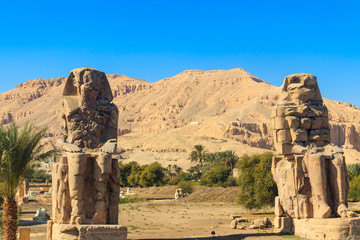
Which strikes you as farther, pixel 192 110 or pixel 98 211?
pixel 192 110

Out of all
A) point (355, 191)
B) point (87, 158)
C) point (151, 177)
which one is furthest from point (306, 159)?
point (151, 177)

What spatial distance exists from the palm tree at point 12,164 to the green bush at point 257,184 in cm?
1318

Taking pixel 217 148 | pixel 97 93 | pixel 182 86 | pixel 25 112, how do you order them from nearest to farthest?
pixel 97 93 → pixel 217 148 → pixel 25 112 → pixel 182 86

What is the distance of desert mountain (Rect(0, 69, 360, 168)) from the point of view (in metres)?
94.5

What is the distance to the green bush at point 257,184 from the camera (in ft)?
69.6

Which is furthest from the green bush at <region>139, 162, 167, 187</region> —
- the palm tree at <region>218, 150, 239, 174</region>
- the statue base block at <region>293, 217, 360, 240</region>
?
the statue base block at <region>293, 217, 360, 240</region>

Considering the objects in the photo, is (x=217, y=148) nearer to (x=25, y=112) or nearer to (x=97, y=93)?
(x=97, y=93)

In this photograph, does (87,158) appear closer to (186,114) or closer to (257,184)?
(257,184)

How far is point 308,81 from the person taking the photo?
12742 mm

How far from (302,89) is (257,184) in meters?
9.60

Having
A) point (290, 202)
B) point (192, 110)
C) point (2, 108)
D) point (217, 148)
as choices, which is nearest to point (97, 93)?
point (290, 202)

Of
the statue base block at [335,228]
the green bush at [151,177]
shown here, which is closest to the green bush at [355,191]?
the statue base block at [335,228]

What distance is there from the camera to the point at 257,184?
2148 centimetres

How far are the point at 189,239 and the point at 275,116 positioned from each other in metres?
4.11
